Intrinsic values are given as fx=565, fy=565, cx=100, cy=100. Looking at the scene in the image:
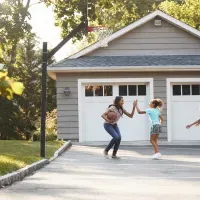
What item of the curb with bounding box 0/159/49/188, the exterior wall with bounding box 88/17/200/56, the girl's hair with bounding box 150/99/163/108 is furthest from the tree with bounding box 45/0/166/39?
the curb with bounding box 0/159/49/188

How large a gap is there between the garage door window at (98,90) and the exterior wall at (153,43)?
1.88 metres

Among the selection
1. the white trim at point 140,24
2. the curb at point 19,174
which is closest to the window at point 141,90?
the white trim at point 140,24

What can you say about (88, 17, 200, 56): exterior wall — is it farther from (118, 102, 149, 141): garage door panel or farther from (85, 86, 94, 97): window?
(118, 102, 149, 141): garage door panel

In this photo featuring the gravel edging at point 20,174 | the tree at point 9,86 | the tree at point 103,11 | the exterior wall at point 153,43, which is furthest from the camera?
the tree at point 103,11

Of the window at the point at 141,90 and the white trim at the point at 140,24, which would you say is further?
the white trim at the point at 140,24

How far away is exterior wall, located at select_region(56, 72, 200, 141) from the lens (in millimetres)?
22203

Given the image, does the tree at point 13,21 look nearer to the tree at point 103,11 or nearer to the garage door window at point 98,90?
the tree at point 103,11

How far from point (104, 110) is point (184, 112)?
3.21 m

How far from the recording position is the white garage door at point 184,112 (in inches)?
886

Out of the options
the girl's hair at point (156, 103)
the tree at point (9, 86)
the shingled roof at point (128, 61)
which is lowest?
the tree at point (9, 86)

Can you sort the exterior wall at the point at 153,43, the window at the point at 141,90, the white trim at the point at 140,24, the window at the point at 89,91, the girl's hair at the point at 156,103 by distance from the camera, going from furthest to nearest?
the exterior wall at the point at 153,43 < the white trim at the point at 140,24 < the window at the point at 141,90 < the window at the point at 89,91 < the girl's hair at the point at 156,103

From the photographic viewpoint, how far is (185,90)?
22.8 meters

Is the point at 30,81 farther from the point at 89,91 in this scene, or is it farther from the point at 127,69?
the point at 127,69

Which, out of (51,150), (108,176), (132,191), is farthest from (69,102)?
(132,191)
